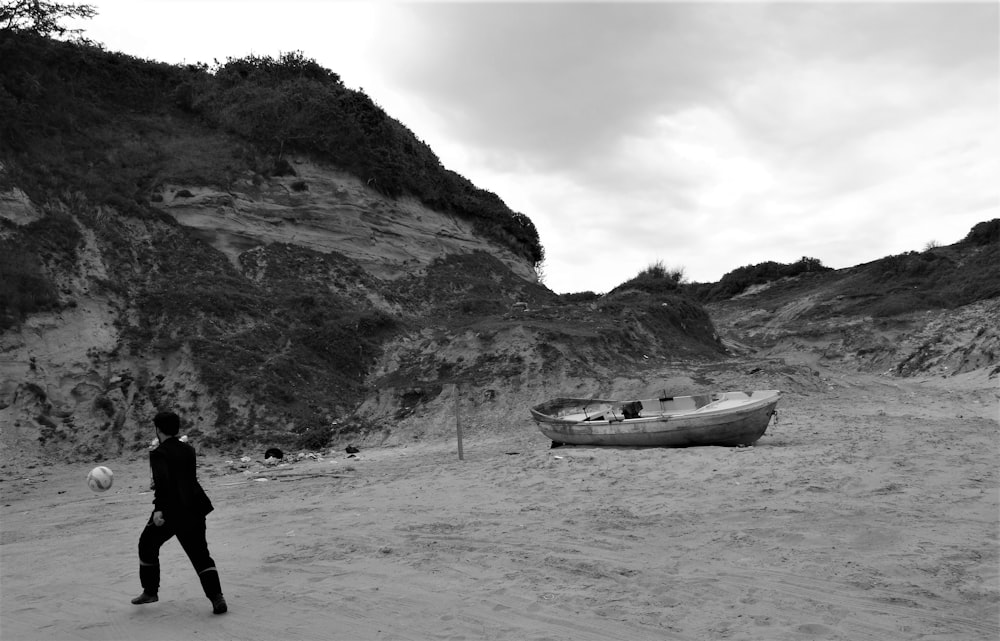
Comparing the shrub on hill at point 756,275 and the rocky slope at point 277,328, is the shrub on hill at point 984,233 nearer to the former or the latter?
the shrub on hill at point 756,275

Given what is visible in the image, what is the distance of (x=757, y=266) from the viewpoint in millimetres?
51969

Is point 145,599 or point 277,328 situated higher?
point 277,328

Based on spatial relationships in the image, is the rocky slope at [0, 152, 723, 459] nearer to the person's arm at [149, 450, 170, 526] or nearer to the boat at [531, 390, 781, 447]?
the boat at [531, 390, 781, 447]

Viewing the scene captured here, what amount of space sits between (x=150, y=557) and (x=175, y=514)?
0.51 meters

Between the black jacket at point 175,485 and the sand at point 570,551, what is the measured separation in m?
0.79

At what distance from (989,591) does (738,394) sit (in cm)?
921

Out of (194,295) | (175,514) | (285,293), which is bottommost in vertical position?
(175,514)

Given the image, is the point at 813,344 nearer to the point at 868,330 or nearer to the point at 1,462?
the point at 868,330

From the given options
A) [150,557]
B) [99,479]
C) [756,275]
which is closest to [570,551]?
[150,557]

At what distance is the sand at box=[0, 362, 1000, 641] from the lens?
17.5 ft

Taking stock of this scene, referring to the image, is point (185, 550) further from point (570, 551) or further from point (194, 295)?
point (194, 295)

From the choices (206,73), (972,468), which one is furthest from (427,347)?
(206,73)

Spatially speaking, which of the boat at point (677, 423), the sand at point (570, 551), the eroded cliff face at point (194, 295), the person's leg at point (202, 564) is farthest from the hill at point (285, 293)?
the person's leg at point (202, 564)

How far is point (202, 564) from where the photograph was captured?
573 cm
